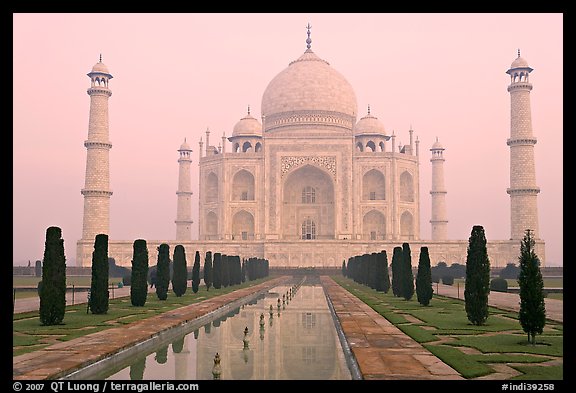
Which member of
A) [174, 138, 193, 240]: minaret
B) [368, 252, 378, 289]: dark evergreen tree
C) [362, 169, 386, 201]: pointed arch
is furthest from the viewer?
[174, 138, 193, 240]: minaret

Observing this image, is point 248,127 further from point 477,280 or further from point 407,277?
point 477,280

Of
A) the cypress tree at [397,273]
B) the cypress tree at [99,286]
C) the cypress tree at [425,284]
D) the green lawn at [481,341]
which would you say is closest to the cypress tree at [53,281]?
the cypress tree at [99,286]

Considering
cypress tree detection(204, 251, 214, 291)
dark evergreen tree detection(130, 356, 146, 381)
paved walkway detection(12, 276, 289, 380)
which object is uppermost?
cypress tree detection(204, 251, 214, 291)

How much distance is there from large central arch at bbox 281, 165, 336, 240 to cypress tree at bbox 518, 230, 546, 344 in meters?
38.2

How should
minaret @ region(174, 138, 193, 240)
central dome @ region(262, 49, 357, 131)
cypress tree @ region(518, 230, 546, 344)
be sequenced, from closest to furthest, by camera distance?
1. cypress tree @ region(518, 230, 546, 344)
2. central dome @ region(262, 49, 357, 131)
3. minaret @ region(174, 138, 193, 240)

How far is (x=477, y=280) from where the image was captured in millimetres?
11305

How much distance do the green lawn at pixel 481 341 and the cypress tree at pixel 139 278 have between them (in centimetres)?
A: 569

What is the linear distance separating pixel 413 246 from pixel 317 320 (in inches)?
1197

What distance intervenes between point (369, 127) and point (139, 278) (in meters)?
38.8

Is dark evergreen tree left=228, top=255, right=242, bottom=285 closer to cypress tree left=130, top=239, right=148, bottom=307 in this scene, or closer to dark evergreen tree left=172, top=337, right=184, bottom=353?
cypress tree left=130, top=239, right=148, bottom=307

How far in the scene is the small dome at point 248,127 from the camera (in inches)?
2073

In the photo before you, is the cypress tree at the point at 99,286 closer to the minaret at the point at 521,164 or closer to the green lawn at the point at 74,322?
the green lawn at the point at 74,322

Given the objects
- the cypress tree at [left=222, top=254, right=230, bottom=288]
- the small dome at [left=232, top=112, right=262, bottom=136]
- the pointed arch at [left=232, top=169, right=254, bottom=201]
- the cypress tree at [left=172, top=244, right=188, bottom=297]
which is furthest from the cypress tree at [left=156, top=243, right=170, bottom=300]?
the small dome at [left=232, top=112, right=262, bottom=136]

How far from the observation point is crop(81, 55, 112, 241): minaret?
1608 inches
